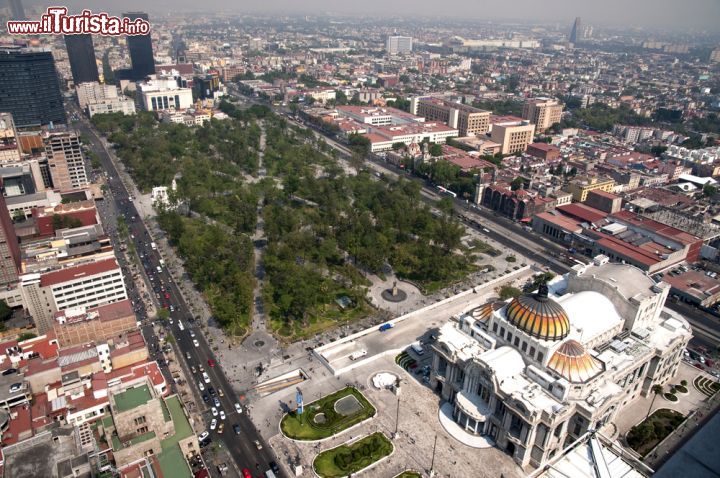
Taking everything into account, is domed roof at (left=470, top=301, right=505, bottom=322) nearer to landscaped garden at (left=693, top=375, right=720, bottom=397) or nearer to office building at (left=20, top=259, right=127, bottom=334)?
landscaped garden at (left=693, top=375, right=720, bottom=397)

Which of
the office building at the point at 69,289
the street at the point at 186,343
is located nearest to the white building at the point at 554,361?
the street at the point at 186,343

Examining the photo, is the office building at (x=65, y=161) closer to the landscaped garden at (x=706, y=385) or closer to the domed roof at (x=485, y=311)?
the domed roof at (x=485, y=311)

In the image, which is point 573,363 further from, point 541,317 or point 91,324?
point 91,324

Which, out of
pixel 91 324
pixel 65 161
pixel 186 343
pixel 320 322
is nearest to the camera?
pixel 91 324

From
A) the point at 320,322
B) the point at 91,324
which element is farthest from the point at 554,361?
the point at 91,324

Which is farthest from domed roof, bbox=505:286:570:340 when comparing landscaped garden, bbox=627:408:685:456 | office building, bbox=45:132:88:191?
office building, bbox=45:132:88:191

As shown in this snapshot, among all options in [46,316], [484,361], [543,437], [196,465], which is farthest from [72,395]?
[543,437]

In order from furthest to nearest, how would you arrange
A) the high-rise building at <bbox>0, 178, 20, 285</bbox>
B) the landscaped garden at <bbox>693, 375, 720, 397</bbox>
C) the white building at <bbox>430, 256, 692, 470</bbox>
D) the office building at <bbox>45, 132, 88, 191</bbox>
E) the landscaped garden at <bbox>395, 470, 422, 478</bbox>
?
the office building at <bbox>45, 132, 88, 191</bbox>
the high-rise building at <bbox>0, 178, 20, 285</bbox>
the landscaped garden at <bbox>693, 375, 720, 397</bbox>
the white building at <bbox>430, 256, 692, 470</bbox>
the landscaped garden at <bbox>395, 470, 422, 478</bbox>
